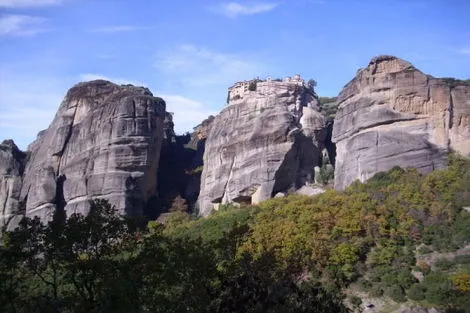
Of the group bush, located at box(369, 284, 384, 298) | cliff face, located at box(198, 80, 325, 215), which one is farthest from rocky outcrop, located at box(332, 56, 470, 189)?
bush, located at box(369, 284, 384, 298)

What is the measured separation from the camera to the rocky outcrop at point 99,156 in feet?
184

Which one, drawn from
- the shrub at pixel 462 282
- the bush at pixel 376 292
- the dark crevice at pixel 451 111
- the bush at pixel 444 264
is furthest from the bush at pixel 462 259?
the dark crevice at pixel 451 111

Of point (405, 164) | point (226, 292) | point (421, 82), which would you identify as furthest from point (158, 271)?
point (421, 82)

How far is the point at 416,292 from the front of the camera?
34312 mm

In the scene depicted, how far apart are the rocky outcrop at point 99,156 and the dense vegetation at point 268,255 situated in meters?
4.65

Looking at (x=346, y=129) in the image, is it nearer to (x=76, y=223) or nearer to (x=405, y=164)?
(x=405, y=164)

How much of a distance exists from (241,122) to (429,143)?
16.6 m

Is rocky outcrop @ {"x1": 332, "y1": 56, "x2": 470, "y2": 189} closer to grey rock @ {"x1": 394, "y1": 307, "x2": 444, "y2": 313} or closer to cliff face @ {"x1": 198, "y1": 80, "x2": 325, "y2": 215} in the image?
cliff face @ {"x1": 198, "y1": 80, "x2": 325, "y2": 215}

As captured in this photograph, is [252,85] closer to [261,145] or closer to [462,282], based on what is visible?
[261,145]

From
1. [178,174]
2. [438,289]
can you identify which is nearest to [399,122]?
[438,289]

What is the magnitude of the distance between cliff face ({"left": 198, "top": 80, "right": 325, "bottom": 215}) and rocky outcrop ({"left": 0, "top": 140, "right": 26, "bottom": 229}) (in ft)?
51.4

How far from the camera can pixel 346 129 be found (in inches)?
2074

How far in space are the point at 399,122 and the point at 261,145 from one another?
11.1 meters

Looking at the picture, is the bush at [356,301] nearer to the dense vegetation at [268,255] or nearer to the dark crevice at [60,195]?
the dense vegetation at [268,255]
